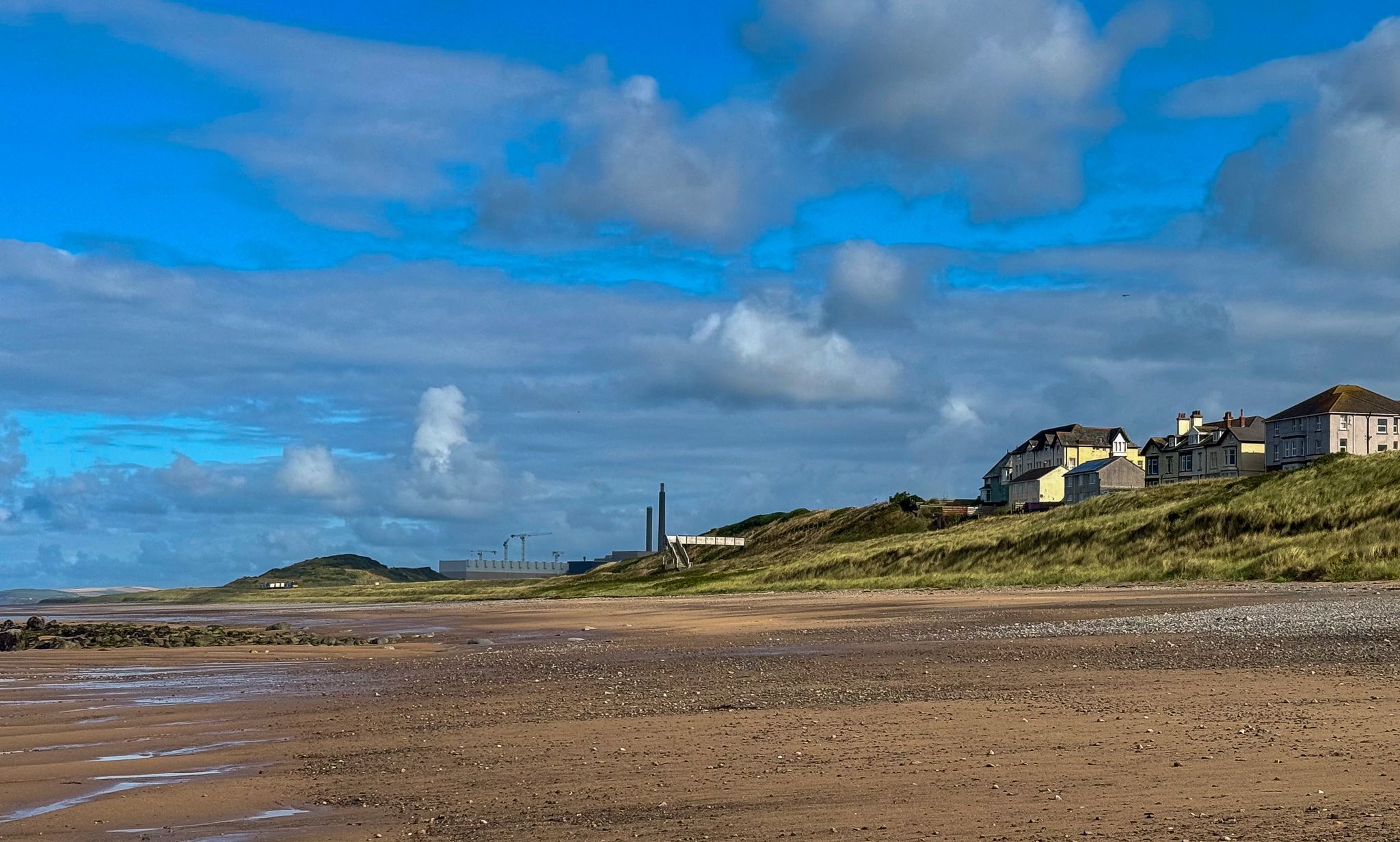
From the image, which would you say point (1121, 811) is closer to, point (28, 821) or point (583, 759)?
point (583, 759)

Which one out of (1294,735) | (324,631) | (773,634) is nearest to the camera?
(1294,735)

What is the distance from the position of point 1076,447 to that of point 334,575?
101 metres

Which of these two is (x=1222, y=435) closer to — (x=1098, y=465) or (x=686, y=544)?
(x=1098, y=465)

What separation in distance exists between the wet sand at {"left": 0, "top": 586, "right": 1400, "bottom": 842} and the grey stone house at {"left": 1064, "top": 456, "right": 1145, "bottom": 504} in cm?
10181

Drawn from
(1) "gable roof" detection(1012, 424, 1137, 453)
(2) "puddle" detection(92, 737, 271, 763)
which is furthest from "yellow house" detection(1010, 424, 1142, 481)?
(2) "puddle" detection(92, 737, 271, 763)

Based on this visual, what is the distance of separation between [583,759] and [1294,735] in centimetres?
602

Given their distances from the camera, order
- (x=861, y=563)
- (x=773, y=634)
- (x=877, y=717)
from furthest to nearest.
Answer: (x=861, y=563) < (x=773, y=634) < (x=877, y=717)

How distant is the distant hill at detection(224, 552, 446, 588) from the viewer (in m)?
167

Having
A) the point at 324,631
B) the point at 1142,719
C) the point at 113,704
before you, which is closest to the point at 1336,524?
the point at 324,631

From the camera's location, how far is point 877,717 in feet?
42.5

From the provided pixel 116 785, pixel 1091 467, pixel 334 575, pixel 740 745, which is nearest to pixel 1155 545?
pixel 740 745

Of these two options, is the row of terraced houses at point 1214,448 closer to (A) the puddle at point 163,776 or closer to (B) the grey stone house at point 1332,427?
(B) the grey stone house at point 1332,427

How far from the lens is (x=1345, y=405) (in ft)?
372

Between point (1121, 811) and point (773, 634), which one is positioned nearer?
point (1121, 811)
